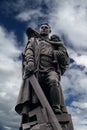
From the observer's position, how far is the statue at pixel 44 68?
1052 centimetres

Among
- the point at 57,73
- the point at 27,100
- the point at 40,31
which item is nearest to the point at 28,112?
the point at 27,100

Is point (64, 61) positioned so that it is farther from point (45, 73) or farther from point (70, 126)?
point (70, 126)

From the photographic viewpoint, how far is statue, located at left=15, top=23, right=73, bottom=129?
34.5ft

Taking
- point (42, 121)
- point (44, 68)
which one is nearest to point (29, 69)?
point (44, 68)

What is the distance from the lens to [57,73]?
11.1 metres

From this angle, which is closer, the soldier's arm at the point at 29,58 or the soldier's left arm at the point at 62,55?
the soldier's arm at the point at 29,58

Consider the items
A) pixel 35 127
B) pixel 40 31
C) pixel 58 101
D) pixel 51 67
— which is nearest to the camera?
pixel 35 127

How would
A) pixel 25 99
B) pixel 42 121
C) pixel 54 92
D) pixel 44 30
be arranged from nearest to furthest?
pixel 42 121
pixel 54 92
pixel 25 99
pixel 44 30

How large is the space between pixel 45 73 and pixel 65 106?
4.26 feet

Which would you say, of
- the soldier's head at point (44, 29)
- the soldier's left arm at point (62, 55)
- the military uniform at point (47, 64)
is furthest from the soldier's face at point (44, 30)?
the soldier's left arm at point (62, 55)

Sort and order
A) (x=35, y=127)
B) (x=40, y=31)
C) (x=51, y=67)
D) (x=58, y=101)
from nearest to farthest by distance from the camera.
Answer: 1. (x=35, y=127)
2. (x=58, y=101)
3. (x=51, y=67)
4. (x=40, y=31)

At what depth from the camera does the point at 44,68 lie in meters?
11.1

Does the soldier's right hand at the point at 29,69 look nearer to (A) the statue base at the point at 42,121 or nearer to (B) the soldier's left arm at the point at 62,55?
(B) the soldier's left arm at the point at 62,55

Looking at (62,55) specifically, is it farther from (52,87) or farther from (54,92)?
(54,92)
